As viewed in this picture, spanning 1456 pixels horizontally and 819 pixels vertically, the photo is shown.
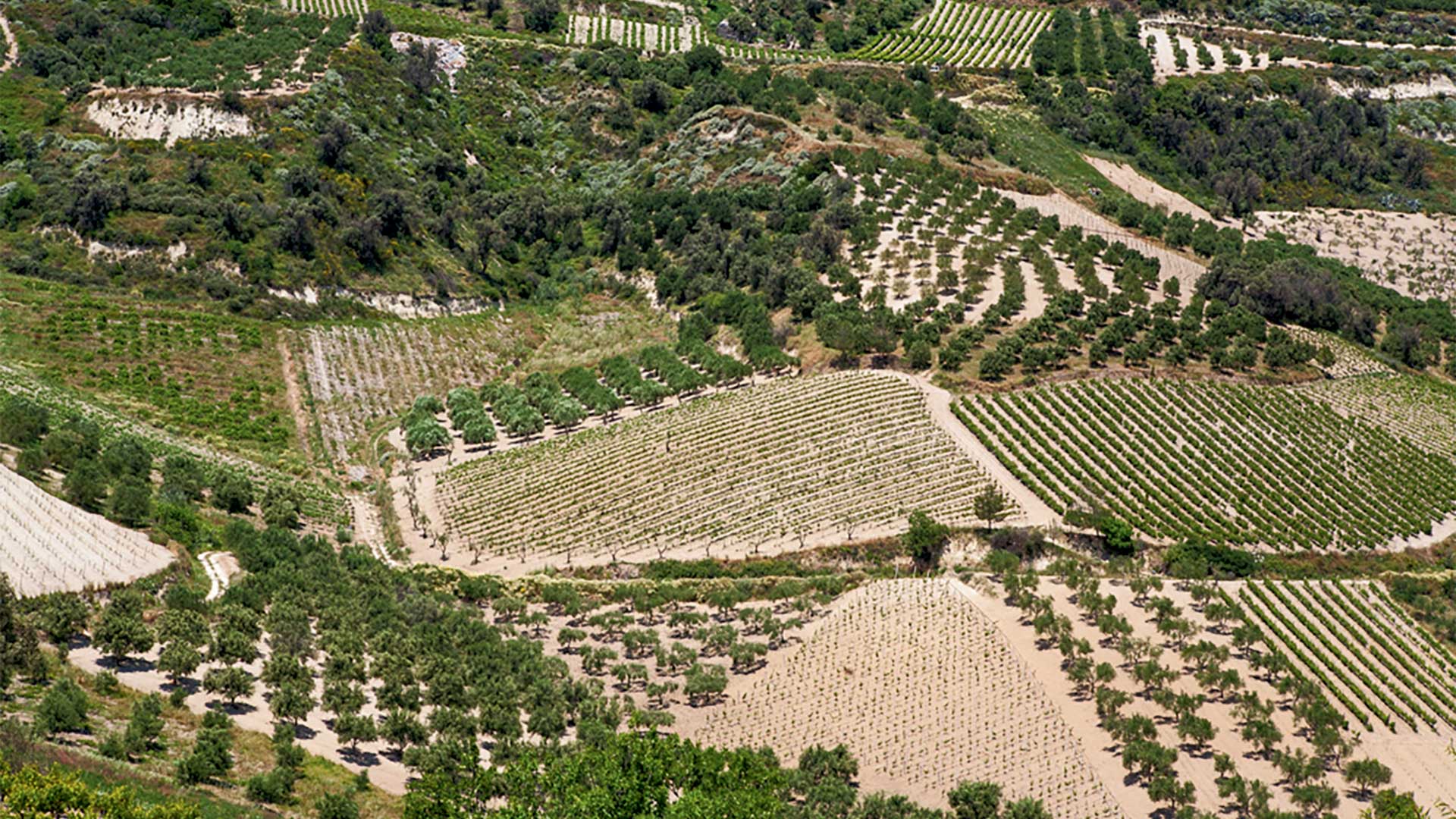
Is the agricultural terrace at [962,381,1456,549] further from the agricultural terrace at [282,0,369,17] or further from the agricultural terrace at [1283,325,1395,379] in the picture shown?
the agricultural terrace at [282,0,369,17]

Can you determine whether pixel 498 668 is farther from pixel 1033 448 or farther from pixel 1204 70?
pixel 1204 70

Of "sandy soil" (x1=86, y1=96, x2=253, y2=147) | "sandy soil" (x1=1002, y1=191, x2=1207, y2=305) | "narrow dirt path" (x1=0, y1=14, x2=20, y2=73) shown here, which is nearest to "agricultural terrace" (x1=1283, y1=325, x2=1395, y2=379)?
"sandy soil" (x1=1002, y1=191, x2=1207, y2=305)

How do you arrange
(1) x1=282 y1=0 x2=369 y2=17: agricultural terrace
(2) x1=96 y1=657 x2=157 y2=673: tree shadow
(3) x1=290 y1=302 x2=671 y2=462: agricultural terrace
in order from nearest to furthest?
(2) x1=96 y1=657 x2=157 y2=673: tree shadow, (3) x1=290 y1=302 x2=671 y2=462: agricultural terrace, (1) x1=282 y1=0 x2=369 y2=17: agricultural terrace

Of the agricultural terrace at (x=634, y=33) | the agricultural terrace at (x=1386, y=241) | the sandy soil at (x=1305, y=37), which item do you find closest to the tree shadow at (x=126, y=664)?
the agricultural terrace at (x=1386, y=241)

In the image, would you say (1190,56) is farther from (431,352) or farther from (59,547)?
(59,547)

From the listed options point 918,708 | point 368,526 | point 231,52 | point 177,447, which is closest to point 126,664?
point 368,526

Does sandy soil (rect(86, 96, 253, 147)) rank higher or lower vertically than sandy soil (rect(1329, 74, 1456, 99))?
lower

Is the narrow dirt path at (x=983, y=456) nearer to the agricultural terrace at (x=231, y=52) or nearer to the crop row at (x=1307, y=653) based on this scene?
the crop row at (x=1307, y=653)
